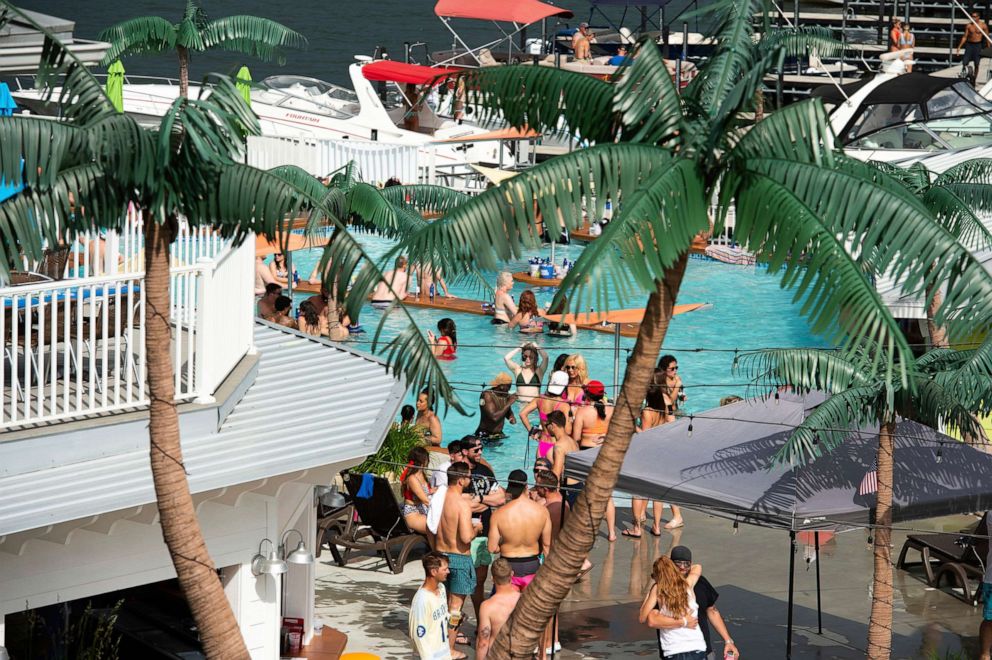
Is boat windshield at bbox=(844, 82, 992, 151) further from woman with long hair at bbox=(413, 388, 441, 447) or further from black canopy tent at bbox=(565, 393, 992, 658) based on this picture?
black canopy tent at bbox=(565, 393, 992, 658)

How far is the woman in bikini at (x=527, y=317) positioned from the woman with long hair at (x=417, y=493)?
26.2 feet

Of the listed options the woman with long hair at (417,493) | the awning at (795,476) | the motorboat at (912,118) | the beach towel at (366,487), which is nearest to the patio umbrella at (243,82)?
the awning at (795,476)

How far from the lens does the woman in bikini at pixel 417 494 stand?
13.2 metres

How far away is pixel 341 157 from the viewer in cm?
2859

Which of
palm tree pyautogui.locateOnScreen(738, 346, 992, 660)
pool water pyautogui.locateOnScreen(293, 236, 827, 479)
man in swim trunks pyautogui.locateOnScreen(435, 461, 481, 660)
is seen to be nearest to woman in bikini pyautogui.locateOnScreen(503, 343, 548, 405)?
pool water pyautogui.locateOnScreen(293, 236, 827, 479)

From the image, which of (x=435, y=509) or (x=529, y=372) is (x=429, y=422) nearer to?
(x=529, y=372)

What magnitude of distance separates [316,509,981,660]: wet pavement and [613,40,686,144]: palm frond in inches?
196

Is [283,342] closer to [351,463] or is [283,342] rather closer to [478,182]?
A: [351,463]

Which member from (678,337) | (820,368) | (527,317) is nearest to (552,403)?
(527,317)

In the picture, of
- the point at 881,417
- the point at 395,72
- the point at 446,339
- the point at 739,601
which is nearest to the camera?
the point at 881,417

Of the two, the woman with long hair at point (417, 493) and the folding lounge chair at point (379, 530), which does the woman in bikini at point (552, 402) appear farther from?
the folding lounge chair at point (379, 530)

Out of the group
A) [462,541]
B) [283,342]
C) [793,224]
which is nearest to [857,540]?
[462,541]

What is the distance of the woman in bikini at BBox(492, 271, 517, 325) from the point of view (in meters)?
22.1

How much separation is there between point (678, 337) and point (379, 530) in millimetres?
11396
